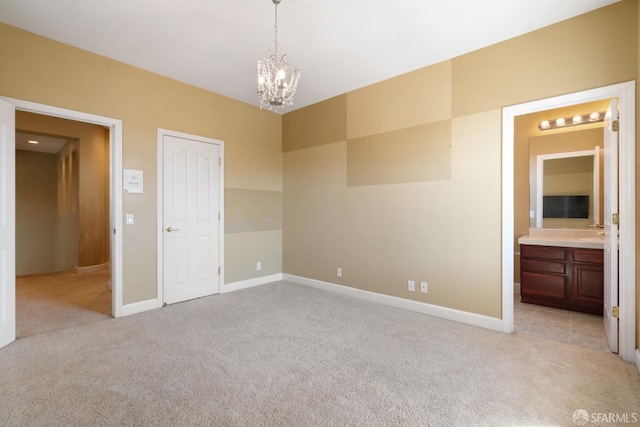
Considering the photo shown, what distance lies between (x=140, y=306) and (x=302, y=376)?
249 centimetres

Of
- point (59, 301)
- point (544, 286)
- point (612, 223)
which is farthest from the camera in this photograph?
point (59, 301)

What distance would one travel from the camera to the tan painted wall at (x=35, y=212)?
6600mm

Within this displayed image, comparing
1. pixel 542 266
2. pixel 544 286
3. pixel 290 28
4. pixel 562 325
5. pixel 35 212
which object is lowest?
pixel 562 325

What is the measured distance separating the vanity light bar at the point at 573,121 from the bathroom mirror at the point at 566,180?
127 millimetres

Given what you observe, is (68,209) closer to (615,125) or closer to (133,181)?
(133,181)

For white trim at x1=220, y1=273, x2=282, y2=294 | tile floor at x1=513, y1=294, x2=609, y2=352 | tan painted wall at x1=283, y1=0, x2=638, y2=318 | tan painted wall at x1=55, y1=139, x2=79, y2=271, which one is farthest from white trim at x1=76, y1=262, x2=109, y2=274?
tile floor at x1=513, y1=294, x2=609, y2=352

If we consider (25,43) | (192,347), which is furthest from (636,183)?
(25,43)

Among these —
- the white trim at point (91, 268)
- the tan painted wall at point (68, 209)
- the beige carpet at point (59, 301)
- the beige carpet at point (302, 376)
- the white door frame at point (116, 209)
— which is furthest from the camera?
the tan painted wall at point (68, 209)

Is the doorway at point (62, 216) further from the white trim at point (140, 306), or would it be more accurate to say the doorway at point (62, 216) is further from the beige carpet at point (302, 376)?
the beige carpet at point (302, 376)

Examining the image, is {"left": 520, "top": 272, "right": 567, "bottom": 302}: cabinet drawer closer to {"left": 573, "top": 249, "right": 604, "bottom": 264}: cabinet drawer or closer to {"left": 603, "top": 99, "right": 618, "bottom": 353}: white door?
{"left": 573, "top": 249, "right": 604, "bottom": 264}: cabinet drawer

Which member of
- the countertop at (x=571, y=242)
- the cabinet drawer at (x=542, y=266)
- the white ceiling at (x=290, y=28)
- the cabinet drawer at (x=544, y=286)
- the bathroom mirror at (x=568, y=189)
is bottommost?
the cabinet drawer at (x=544, y=286)

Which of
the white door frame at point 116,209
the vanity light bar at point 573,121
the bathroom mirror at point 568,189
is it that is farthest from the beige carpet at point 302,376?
the vanity light bar at point 573,121

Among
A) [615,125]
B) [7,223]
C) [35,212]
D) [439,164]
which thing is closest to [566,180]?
[615,125]

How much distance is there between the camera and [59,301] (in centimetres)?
404
